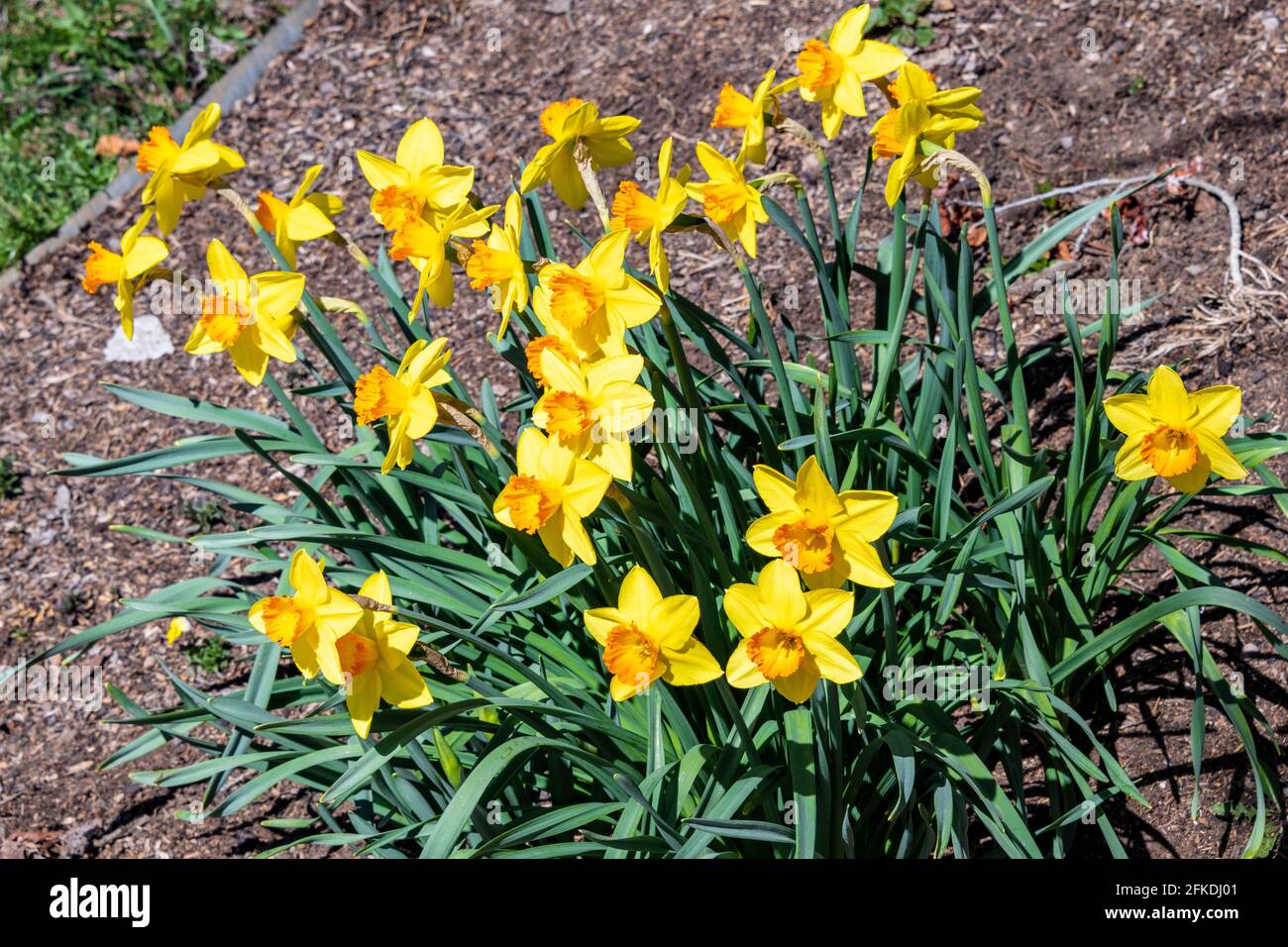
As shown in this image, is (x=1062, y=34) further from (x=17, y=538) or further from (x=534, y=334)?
(x=17, y=538)

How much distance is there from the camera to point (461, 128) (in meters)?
4.49

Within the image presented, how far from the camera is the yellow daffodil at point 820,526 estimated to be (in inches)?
65.6

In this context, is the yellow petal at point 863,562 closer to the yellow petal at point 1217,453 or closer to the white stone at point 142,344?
the yellow petal at point 1217,453

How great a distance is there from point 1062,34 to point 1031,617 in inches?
101

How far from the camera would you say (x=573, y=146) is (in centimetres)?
207

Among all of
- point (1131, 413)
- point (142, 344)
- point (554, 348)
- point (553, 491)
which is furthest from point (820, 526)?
point (142, 344)

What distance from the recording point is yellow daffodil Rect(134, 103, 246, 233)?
2.17 meters

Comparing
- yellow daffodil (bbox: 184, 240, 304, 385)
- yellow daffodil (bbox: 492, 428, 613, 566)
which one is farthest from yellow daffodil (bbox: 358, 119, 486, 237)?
yellow daffodil (bbox: 492, 428, 613, 566)

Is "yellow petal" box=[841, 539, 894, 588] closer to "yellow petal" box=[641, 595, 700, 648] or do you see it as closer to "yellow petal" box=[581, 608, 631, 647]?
"yellow petal" box=[641, 595, 700, 648]

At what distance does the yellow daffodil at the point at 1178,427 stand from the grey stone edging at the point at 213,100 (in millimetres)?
4160

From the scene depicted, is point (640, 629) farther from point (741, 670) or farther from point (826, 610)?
point (826, 610)
